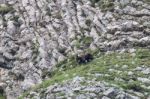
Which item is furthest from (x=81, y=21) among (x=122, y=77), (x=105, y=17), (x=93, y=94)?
(x=93, y=94)

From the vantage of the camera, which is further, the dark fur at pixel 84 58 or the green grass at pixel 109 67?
the dark fur at pixel 84 58

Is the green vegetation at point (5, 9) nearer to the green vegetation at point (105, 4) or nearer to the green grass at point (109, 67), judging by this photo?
the green vegetation at point (105, 4)

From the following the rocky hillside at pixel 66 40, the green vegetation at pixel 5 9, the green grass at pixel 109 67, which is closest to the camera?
the green grass at pixel 109 67

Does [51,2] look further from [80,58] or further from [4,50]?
[80,58]

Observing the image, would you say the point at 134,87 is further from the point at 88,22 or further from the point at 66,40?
the point at 88,22

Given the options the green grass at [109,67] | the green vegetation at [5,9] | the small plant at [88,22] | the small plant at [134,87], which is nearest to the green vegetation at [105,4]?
the small plant at [88,22]

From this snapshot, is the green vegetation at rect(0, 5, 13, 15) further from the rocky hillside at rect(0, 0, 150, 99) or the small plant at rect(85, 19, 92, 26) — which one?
the small plant at rect(85, 19, 92, 26)

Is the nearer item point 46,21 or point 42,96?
point 42,96

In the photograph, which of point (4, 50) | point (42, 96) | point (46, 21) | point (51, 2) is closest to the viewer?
point (42, 96)
